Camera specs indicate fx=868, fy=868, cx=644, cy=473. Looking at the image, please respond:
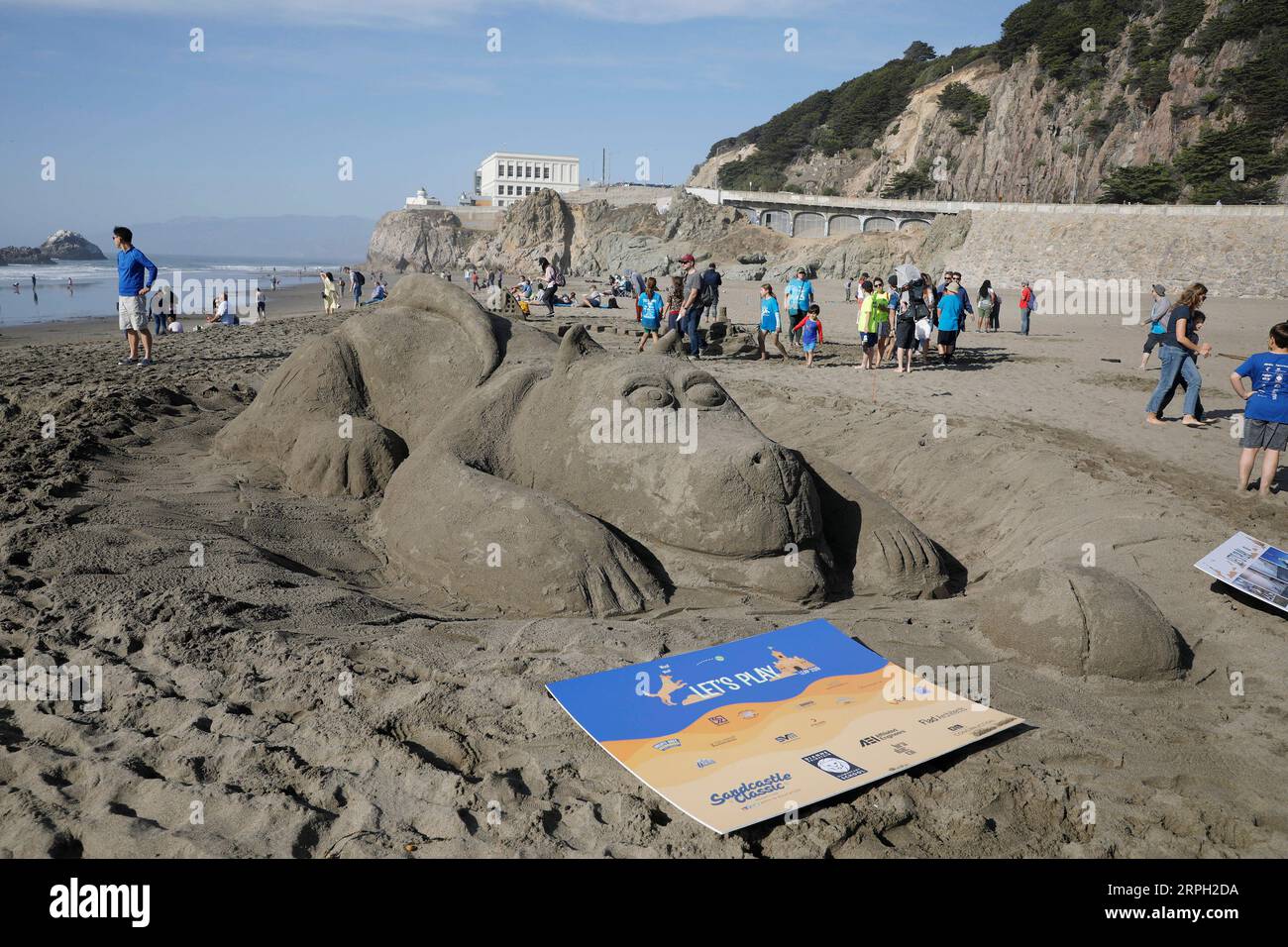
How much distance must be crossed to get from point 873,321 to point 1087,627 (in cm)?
927

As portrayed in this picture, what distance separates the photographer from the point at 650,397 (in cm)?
538

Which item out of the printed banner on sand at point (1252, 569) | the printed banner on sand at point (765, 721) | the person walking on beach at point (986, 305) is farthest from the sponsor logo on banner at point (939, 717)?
the person walking on beach at point (986, 305)

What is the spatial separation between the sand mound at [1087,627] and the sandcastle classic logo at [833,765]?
1.48 metres

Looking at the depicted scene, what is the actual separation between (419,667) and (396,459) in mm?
3138

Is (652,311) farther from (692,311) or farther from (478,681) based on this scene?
(478,681)

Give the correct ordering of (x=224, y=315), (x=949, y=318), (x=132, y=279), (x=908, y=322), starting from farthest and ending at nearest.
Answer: (x=224, y=315) → (x=949, y=318) → (x=908, y=322) → (x=132, y=279)

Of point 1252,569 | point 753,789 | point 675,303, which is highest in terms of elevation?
point 675,303

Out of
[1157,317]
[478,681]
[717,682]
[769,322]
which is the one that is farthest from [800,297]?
[478,681]

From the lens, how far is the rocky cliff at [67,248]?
83.8 meters

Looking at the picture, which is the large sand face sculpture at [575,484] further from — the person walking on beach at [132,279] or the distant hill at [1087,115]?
the distant hill at [1087,115]

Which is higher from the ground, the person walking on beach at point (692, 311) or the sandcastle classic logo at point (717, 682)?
the person walking on beach at point (692, 311)

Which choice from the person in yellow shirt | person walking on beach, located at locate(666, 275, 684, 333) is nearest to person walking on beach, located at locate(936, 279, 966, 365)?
the person in yellow shirt

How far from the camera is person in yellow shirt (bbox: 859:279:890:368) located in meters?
12.8
